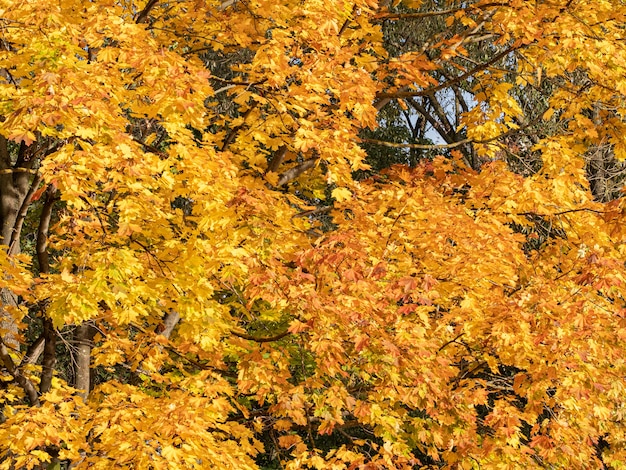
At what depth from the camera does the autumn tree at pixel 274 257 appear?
5.25 m

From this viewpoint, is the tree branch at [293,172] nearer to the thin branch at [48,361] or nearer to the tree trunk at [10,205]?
the tree trunk at [10,205]

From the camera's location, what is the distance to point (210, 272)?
6238mm

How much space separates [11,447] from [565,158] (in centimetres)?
637

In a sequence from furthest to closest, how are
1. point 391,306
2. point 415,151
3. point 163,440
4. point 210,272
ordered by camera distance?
point 415,151
point 391,306
point 210,272
point 163,440

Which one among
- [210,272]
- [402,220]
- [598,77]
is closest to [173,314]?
[210,272]

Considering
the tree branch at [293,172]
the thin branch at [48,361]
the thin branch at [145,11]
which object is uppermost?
the thin branch at [145,11]

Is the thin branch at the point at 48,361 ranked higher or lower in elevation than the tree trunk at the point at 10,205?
lower

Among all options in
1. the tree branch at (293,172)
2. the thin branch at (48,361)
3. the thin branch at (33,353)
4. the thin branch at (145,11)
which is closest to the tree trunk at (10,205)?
the thin branch at (33,353)

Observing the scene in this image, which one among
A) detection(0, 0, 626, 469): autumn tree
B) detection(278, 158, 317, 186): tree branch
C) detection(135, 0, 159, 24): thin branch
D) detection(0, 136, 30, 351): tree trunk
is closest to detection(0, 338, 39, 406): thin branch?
detection(0, 0, 626, 469): autumn tree

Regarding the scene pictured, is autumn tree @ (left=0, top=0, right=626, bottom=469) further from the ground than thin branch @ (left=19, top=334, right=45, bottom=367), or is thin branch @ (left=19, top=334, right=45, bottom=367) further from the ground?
autumn tree @ (left=0, top=0, right=626, bottom=469)

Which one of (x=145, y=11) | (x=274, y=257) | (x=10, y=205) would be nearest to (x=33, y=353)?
(x=10, y=205)

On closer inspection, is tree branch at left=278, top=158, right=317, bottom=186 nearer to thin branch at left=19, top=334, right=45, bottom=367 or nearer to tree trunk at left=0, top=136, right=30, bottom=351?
tree trunk at left=0, top=136, right=30, bottom=351

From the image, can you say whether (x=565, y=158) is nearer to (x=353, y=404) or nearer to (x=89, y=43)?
(x=353, y=404)

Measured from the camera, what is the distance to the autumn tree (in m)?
5.25
